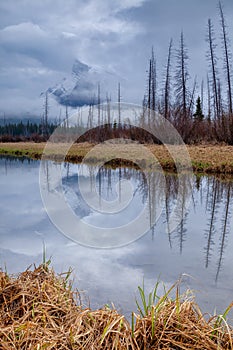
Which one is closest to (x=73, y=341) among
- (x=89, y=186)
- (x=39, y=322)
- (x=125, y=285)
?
(x=39, y=322)

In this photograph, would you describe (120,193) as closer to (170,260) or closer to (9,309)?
(170,260)

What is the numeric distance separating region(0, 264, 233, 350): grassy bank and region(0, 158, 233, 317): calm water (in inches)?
26.5

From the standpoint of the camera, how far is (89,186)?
11102 millimetres

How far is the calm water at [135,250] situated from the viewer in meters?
3.53

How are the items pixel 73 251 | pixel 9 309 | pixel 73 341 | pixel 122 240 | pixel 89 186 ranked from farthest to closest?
1. pixel 89 186
2. pixel 122 240
3. pixel 73 251
4. pixel 9 309
5. pixel 73 341

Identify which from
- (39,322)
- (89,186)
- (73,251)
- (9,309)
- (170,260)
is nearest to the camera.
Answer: (39,322)

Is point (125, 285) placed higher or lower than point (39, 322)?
lower

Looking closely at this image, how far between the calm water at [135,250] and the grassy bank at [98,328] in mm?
673

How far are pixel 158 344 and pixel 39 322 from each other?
29.1 inches

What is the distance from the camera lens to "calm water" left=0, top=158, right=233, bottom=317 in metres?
3.53

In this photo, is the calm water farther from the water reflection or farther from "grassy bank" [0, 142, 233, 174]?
"grassy bank" [0, 142, 233, 174]

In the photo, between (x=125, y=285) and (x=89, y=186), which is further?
(x=89, y=186)

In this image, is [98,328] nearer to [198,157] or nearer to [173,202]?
[173,202]

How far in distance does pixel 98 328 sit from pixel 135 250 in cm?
261
